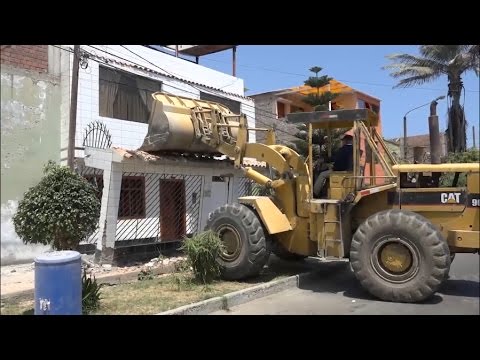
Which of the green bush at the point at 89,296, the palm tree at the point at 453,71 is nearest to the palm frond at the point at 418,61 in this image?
the palm tree at the point at 453,71

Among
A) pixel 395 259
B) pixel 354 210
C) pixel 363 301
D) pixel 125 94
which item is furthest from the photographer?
pixel 125 94

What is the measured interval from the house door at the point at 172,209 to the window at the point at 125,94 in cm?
198

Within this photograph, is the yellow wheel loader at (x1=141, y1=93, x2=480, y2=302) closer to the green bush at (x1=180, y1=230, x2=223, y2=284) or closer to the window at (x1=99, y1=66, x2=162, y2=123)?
the green bush at (x1=180, y1=230, x2=223, y2=284)

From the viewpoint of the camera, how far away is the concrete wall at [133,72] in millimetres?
10930

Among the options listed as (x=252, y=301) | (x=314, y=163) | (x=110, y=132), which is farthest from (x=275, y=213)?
(x=110, y=132)

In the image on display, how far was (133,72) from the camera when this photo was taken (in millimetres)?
12758

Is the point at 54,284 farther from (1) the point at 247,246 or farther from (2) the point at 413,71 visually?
(2) the point at 413,71

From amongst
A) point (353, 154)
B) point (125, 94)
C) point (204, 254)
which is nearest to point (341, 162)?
point (353, 154)

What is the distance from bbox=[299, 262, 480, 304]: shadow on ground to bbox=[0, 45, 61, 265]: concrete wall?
183 inches

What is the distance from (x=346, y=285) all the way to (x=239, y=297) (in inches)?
81.3

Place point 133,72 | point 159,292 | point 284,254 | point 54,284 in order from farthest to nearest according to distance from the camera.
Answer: point 133,72 < point 284,254 < point 159,292 < point 54,284

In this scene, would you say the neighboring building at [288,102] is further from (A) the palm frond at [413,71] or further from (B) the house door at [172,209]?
(B) the house door at [172,209]
